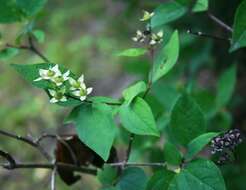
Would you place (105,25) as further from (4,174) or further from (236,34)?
(236,34)

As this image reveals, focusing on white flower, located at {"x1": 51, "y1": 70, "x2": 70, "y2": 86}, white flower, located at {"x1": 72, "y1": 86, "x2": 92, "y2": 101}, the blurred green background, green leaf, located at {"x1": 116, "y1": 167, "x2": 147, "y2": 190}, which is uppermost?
white flower, located at {"x1": 51, "y1": 70, "x2": 70, "y2": 86}

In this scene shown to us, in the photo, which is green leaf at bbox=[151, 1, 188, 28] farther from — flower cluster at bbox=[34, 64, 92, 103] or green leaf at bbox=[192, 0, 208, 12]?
flower cluster at bbox=[34, 64, 92, 103]

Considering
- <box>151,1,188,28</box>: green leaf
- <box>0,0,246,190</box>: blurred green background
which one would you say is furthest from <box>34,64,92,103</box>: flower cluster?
<box>0,0,246,190</box>: blurred green background

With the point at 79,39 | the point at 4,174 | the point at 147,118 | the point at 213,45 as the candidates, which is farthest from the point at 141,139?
the point at 79,39

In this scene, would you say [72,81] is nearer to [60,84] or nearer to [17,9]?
[60,84]

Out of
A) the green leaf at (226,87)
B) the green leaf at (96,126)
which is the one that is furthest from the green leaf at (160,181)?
the green leaf at (226,87)

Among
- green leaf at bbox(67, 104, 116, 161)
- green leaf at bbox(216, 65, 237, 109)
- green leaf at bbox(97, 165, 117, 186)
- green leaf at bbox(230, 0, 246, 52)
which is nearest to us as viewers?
green leaf at bbox(67, 104, 116, 161)
